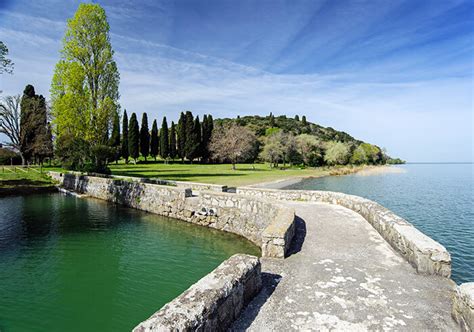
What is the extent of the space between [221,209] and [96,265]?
238 inches

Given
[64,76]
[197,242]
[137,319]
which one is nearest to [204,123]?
[64,76]

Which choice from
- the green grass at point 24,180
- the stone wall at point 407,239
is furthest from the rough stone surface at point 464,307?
the green grass at point 24,180

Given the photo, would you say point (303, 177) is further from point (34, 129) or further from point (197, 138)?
point (34, 129)

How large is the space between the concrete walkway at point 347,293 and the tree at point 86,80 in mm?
24431

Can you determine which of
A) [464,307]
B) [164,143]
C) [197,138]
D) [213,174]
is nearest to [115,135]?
[164,143]

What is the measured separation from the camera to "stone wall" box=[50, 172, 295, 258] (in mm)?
6787

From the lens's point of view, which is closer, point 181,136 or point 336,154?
point 181,136

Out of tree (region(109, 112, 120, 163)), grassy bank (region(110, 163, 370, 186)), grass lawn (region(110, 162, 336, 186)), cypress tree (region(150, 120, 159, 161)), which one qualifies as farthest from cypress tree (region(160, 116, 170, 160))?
grass lawn (region(110, 162, 336, 186))

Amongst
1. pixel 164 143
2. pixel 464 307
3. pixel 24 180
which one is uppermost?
pixel 164 143

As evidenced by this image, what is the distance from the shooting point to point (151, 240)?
37.8ft

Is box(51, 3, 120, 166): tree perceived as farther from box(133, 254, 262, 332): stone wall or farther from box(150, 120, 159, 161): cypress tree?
box(150, 120, 159, 161): cypress tree

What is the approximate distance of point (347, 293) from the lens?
4609mm

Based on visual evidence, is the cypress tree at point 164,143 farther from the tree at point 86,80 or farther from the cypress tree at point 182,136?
the tree at point 86,80

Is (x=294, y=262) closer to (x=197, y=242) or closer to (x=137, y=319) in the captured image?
(x=137, y=319)
